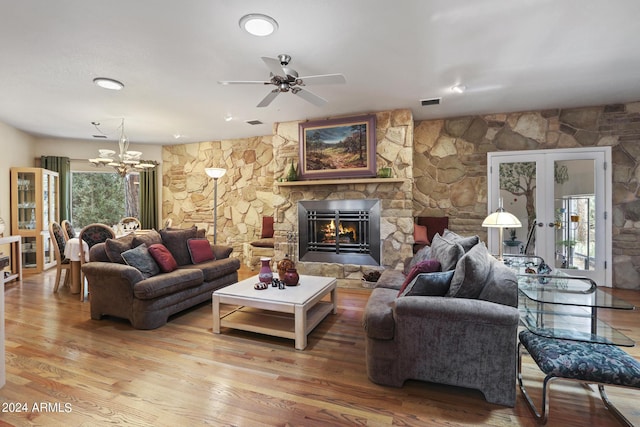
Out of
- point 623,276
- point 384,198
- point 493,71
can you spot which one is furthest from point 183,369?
point 623,276

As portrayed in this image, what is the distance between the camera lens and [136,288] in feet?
9.56

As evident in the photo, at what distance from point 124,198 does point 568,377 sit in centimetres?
789

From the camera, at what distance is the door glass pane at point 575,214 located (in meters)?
4.46

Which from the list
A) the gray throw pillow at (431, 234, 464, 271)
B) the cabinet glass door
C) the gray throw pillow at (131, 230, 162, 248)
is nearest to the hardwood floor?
the gray throw pillow at (431, 234, 464, 271)

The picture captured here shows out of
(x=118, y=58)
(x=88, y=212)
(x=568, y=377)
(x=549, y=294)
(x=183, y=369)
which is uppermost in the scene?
(x=118, y=58)

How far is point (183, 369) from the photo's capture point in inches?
87.1

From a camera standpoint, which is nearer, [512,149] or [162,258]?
[162,258]

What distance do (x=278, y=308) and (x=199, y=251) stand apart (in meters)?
1.91

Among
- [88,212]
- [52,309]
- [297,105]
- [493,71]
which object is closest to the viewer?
[493,71]

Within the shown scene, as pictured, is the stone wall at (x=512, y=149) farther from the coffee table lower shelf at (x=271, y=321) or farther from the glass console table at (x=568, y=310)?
A: the coffee table lower shelf at (x=271, y=321)

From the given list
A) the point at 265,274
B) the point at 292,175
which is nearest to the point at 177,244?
the point at 265,274

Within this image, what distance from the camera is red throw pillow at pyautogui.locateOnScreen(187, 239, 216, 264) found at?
13.0ft

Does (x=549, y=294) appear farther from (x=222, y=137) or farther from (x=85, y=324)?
(x=222, y=137)

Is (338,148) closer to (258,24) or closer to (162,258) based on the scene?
(258,24)
